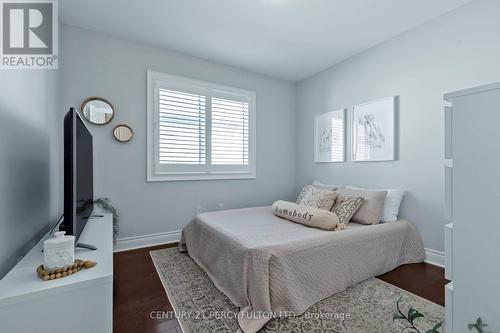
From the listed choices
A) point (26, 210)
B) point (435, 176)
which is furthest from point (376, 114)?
point (26, 210)

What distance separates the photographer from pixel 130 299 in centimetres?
179

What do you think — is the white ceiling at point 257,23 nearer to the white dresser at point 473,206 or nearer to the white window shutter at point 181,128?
the white window shutter at point 181,128

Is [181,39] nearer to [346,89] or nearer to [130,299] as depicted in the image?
[346,89]

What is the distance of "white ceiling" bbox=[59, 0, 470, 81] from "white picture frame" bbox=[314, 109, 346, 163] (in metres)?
0.89

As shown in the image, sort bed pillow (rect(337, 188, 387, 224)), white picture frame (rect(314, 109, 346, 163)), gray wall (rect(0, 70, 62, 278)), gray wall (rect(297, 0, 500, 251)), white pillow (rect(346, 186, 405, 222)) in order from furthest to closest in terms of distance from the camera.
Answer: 1. white picture frame (rect(314, 109, 346, 163))
2. white pillow (rect(346, 186, 405, 222))
3. bed pillow (rect(337, 188, 387, 224))
4. gray wall (rect(297, 0, 500, 251))
5. gray wall (rect(0, 70, 62, 278))

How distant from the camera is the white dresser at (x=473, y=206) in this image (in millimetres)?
879

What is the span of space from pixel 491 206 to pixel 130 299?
2276mm

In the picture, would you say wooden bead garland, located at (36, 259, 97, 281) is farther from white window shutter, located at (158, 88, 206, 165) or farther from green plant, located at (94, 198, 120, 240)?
white window shutter, located at (158, 88, 206, 165)

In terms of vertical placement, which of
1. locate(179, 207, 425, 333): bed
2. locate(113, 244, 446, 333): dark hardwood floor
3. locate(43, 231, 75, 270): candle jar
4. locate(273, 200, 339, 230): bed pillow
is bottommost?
locate(113, 244, 446, 333): dark hardwood floor

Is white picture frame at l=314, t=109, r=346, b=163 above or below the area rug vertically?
above

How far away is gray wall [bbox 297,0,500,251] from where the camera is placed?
7.09 ft

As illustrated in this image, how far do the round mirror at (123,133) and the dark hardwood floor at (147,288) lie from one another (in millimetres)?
1406

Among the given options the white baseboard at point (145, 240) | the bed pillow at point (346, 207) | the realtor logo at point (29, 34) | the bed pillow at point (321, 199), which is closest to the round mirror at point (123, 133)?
the realtor logo at point (29, 34)

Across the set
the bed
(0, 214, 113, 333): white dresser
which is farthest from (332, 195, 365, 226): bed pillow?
(0, 214, 113, 333): white dresser
